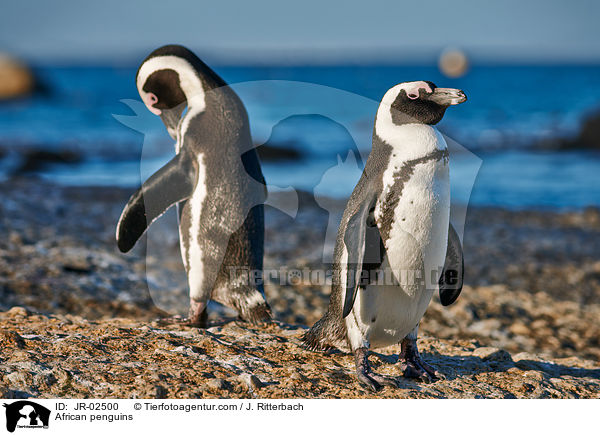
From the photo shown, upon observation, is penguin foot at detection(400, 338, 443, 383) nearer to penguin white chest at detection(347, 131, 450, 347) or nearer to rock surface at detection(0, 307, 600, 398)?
rock surface at detection(0, 307, 600, 398)

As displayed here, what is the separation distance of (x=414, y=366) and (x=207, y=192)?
149 cm

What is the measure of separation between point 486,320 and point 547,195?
7.15 meters

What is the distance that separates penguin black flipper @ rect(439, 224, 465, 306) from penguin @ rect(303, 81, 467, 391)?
9.4 inches

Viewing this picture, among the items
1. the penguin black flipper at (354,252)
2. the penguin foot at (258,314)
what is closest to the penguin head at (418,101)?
the penguin black flipper at (354,252)

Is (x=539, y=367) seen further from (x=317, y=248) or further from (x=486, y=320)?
(x=317, y=248)

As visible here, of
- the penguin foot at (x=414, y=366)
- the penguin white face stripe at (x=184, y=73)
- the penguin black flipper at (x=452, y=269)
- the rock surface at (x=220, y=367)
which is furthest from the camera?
the penguin white face stripe at (x=184, y=73)

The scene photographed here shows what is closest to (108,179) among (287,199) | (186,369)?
(287,199)

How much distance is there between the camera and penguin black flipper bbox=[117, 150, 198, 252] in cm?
364

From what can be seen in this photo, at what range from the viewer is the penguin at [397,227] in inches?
115

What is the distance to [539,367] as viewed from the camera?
3.62 m

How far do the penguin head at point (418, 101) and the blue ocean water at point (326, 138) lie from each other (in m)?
0.62

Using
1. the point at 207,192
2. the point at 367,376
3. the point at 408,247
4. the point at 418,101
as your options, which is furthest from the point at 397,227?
the point at 207,192

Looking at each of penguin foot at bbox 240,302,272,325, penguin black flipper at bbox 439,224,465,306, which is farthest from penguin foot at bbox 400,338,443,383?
penguin foot at bbox 240,302,272,325
